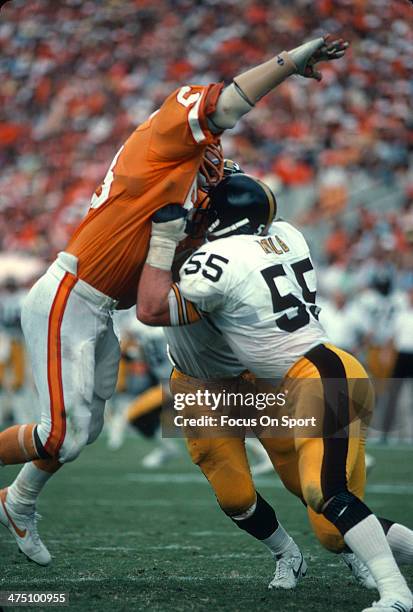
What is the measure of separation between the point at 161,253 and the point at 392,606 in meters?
1.32

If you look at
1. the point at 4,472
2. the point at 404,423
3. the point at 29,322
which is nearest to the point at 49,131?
the point at 404,423

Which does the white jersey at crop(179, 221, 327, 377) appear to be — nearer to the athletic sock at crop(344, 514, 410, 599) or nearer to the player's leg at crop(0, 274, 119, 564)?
the player's leg at crop(0, 274, 119, 564)

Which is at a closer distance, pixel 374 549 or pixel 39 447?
pixel 374 549

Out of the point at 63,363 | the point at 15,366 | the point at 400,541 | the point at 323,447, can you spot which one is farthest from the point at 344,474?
the point at 15,366

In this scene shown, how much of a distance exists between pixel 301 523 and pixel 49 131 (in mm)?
10832

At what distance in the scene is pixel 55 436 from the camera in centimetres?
362

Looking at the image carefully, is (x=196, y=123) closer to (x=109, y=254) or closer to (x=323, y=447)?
(x=109, y=254)

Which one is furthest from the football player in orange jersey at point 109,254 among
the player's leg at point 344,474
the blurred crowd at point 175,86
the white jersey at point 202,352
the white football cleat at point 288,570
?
the blurred crowd at point 175,86

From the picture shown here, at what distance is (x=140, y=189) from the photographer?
357 centimetres

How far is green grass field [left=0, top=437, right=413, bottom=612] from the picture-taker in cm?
344

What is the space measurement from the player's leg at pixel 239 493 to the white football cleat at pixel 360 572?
190 millimetres

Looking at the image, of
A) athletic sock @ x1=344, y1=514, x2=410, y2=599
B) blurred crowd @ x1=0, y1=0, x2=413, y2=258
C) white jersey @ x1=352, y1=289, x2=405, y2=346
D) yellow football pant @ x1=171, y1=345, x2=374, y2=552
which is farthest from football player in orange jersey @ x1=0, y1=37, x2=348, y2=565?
blurred crowd @ x1=0, y1=0, x2=413, y2=258

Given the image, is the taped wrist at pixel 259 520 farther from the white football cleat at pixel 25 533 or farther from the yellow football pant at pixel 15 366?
the yellow football pant at pixel 15 366

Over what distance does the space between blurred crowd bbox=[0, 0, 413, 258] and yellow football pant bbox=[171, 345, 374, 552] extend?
812cm
